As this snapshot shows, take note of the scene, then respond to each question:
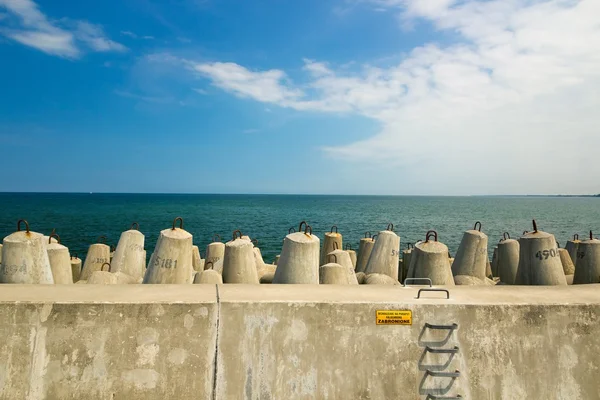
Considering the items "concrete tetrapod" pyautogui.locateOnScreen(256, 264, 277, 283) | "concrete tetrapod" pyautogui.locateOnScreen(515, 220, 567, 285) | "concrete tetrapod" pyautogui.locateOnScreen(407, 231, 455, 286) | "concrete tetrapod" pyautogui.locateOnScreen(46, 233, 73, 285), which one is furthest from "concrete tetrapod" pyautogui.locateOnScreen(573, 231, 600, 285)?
"concrete tetrapod" pyautogui.locateOnScreen(46, 233, 73, 285)

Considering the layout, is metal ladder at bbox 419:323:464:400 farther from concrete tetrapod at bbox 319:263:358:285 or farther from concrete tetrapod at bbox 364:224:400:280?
concrete tetrapod at bbox 364:224:400:280

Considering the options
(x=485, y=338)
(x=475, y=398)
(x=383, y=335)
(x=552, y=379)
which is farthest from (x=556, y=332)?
(x=383, y=335)

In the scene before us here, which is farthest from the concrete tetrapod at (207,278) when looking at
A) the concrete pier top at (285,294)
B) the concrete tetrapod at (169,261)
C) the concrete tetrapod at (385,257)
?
the concrete tetrapod at (385,257)

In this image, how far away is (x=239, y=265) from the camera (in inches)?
284

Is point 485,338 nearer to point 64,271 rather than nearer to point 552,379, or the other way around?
point 552,379

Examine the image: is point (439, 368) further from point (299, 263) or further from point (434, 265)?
point (434, 265)

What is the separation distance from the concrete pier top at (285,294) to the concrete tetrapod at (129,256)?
14.4ft

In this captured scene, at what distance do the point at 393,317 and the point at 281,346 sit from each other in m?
1.11

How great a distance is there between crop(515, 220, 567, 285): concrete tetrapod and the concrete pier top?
1581 mm

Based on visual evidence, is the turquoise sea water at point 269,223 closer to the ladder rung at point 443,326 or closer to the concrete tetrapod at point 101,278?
the concrete tetrapod at point 101,278

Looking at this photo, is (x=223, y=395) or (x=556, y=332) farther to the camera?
(x=556, y=332)

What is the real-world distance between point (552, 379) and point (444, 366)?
103cm

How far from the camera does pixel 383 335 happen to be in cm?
392

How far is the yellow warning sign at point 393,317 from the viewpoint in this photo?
393 centimetres
